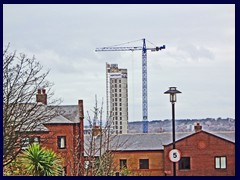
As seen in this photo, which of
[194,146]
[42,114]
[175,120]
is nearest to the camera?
[175,120]

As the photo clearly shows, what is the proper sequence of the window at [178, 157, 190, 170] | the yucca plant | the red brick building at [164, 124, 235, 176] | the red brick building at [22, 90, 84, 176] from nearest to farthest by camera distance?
the yucca plant
the red brick building at [22, 90, 84, 176]
the window at [178, 157, 190, 170]
the red brick building at [164, 124, 235, 176]

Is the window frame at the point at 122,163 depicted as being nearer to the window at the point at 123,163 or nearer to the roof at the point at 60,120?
the window at the point at 123,163

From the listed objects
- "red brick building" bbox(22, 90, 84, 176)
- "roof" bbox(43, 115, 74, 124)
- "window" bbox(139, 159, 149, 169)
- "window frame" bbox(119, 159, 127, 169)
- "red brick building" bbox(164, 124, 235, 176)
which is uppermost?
"roof" bbox(43, 115, 74, 124)

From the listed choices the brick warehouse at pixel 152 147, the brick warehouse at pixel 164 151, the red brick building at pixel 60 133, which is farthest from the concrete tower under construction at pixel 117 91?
the brick warehouse at pixel 164 151

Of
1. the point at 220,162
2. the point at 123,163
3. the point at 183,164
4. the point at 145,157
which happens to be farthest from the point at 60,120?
the point at 220,162

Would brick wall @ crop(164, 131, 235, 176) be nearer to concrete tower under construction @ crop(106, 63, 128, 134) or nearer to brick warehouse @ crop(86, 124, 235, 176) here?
brick warehouse @ crop(86, 124, 235, 176)

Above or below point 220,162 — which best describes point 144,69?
above

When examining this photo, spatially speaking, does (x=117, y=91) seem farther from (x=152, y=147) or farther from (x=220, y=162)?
(x=152, y=147)

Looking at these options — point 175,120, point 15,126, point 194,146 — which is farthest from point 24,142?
point 194,146

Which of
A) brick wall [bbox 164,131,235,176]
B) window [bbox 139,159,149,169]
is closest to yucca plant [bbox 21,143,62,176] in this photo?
brick wall [bbox 164,131,235,176]

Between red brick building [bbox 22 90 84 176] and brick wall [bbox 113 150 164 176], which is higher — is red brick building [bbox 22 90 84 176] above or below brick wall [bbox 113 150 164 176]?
above
